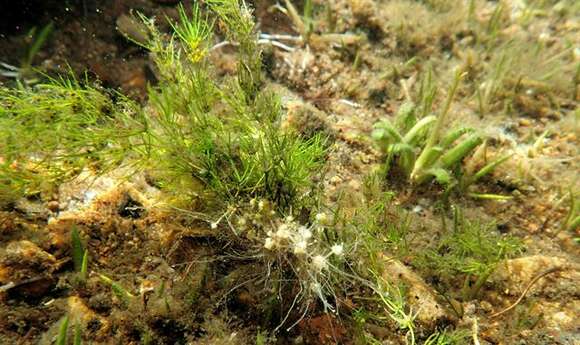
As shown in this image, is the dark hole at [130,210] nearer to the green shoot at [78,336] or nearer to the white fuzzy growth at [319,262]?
the green shoot at [78,336]

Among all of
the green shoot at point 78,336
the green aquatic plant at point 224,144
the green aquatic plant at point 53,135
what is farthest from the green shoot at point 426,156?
the green shoot at point 78,336

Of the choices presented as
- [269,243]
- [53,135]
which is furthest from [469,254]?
[53,135]

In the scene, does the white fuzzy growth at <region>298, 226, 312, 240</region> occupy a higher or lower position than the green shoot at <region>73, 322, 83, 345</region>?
higher

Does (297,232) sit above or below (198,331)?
above

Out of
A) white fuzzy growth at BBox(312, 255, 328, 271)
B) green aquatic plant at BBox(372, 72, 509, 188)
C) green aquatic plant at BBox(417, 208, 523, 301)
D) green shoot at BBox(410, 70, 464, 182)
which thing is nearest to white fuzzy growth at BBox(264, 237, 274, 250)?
white fuzzy growth at BBox(312, 255, 328, 271)

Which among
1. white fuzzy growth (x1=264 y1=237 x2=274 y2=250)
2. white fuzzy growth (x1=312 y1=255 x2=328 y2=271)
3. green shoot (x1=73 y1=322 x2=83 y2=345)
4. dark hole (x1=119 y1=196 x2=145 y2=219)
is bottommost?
green shoot (x1=73 y1=322 x2=83 y2=345)

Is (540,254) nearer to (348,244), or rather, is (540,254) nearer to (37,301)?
(348,244)

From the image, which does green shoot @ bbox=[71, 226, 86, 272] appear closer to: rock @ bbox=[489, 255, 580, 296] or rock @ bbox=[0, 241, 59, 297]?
rock @ bbox=[0, 241, 59, 297]

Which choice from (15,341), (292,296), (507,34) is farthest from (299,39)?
(15,341)
